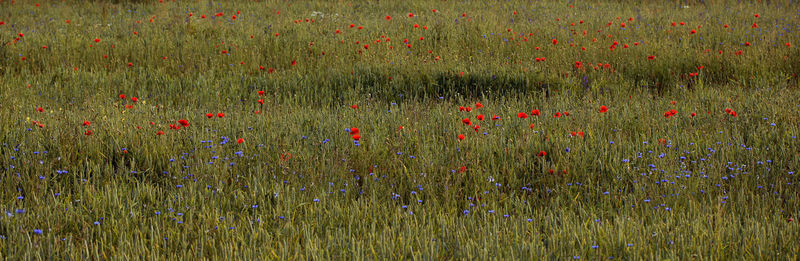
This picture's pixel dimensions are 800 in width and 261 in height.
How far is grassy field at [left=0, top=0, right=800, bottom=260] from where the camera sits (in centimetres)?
248

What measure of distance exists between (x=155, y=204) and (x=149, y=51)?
18.4 feet

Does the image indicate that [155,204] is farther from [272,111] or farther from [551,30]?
[551,30]

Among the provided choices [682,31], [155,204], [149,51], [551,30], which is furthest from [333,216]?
[682,31]

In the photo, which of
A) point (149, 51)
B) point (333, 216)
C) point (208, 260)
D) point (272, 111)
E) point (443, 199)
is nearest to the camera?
point (208, 260)

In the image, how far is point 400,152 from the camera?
3.62 meters

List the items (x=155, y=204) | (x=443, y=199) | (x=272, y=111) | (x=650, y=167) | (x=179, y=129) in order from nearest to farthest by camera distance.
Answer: (x=155, y=204), (x=443, y=199), (x=650, y=167), (x=179, y=129), (x=272, y=111)

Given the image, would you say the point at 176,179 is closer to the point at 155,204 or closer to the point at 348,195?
the point at 155,204

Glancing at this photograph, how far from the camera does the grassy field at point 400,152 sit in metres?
2.48

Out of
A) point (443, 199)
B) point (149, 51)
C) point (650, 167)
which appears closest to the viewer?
point (443, 199)

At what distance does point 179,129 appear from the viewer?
4.07m

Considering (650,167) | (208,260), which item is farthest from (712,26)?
(208,260)

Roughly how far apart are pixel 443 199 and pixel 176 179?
1.48 meters

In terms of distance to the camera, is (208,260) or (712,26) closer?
(208,260)

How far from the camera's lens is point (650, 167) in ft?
11.5
